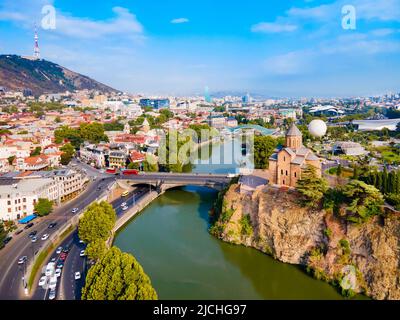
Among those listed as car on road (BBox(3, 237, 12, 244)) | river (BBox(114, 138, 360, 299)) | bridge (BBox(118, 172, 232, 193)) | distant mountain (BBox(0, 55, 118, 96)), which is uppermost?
distant mountain (BBox(0, 55, 118, 96))

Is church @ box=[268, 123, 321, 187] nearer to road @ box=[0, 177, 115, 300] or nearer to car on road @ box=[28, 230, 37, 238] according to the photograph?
road @ box=[0, 177, 115, 300]

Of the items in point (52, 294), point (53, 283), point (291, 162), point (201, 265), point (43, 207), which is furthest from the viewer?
point (43, 207)

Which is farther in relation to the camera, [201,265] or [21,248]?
[21,248]

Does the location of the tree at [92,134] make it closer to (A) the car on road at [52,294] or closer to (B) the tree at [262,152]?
(B) the tree at [262,152]

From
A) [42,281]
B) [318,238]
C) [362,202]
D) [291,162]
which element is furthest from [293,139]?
[42,281]

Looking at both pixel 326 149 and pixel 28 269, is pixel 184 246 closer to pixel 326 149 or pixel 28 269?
pixel 28 269

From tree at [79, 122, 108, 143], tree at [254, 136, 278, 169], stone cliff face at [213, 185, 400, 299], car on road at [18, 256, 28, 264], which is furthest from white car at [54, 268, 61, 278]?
tree at [79, 122, 108, 143]

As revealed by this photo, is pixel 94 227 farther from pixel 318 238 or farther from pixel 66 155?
pixel 66 155
